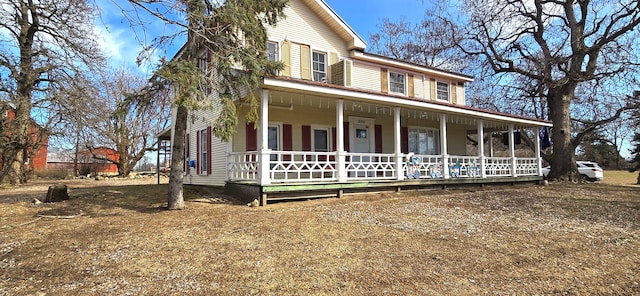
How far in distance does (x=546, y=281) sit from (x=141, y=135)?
3297 cm

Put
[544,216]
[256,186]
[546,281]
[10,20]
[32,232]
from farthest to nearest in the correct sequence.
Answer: [10,20], [256,186], [544,216], [32,232], [546,281]

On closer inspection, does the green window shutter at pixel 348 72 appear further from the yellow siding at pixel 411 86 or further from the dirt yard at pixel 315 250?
the dirt yard at pixel 315 250

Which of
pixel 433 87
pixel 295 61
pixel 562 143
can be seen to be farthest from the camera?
pixel 562 143

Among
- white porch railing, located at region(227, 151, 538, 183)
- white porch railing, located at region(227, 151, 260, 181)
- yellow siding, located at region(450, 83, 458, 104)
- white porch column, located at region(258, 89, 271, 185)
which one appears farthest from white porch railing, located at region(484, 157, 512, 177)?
white porch column, located at region(258, 89, 271, 185)

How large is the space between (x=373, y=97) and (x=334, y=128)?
2.86 m

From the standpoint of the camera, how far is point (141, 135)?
105 ft

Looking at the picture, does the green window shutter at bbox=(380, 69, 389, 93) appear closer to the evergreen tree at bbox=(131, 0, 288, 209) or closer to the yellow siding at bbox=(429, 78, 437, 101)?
the yellow siding at bbox=(429, 78, 437, 101)

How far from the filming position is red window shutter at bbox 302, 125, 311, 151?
13.2m

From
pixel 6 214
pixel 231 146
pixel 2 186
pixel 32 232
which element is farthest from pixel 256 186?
pixel 2 186

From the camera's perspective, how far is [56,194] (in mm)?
10117

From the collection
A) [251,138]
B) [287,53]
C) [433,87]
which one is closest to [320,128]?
[251,138]

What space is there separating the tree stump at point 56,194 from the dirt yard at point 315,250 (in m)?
0.64

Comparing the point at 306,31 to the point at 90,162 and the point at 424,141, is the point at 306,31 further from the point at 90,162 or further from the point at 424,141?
the point at 90,162

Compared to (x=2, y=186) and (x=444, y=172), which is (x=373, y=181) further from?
(x=2, y=186)
